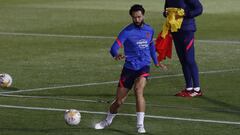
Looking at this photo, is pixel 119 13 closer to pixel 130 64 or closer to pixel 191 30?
pixel 191 30

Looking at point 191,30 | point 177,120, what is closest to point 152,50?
point 177,120

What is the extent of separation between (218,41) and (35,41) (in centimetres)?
612

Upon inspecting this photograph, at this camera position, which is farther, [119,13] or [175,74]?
[119,13]

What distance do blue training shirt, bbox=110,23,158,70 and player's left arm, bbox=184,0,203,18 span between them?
3693 mm

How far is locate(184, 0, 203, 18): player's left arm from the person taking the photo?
17328 mm

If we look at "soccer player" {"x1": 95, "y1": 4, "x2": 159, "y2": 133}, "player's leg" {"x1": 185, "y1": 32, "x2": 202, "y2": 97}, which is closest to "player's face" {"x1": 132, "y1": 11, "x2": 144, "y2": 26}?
"soccer player" {"x1": 95, "y1": 4, "x2": 159, "y2": 133}

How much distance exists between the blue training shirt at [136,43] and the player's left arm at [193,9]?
3.69 meters

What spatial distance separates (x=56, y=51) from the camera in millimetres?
25078

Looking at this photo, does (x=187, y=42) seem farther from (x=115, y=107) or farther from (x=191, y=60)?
(x=115, y=107)

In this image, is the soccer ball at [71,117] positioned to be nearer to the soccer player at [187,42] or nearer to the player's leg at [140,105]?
the player's leg at [140,105]

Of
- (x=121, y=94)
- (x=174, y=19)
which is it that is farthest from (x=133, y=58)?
(x=174, y=19)

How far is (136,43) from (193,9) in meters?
3.99

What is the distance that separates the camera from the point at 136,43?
13742 millimetres

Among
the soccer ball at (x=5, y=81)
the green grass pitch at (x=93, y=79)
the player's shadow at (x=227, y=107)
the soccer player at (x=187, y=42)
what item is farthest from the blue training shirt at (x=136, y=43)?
the soccer ball at (x=5, y=81)
